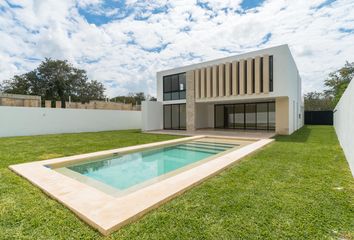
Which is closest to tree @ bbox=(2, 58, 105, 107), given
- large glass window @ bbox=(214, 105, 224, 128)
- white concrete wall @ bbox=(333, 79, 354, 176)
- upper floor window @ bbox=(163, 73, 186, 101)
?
upper floor window @ bbox=(163, 73, 186, 101)

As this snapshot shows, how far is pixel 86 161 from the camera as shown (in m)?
6.81

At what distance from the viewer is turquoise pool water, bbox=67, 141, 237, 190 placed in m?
5.29

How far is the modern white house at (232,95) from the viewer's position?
12789 millimetres

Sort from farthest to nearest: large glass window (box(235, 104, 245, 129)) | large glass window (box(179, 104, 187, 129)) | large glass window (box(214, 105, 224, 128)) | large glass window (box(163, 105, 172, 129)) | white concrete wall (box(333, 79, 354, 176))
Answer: large glass window (box(214, 105, 224, 128)), large glass window (box(163, 105, 172, 129)), large glass window (box(179, 104, 187, 129)), large glass window (box(235, 104, 245, 129)), white concrete wall (box(333, 79, 354, 176))

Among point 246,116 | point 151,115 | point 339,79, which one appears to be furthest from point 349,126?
point 339,79

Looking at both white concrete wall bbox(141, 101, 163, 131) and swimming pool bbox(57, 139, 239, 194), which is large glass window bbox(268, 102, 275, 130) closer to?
white concrete wall bbox(141, 101, 163, 131)

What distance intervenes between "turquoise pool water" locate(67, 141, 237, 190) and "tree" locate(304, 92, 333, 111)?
1442 inches

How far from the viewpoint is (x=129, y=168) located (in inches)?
252

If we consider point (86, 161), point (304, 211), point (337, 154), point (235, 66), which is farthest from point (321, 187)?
point (235, 66)

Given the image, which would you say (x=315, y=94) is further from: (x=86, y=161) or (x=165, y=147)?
(x=86, y=161)

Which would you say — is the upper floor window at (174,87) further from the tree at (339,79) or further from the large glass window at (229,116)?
the tree at (339,79)

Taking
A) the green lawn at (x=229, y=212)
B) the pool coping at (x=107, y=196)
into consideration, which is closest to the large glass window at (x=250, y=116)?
the green lawn at (x=229, y=212)

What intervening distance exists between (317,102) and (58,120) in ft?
136

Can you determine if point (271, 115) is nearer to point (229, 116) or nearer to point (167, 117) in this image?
point (229, 116)
